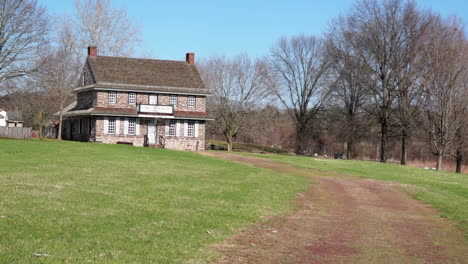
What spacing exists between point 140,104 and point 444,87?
1037 inches

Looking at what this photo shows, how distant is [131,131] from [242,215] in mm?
38275

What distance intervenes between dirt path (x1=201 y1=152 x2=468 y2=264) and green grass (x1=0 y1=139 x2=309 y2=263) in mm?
627

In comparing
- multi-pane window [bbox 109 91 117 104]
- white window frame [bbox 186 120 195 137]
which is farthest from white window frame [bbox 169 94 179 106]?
multi-pane window [bbox 109 91 117 104]

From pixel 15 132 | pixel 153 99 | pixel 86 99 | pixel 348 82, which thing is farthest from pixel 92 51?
pixel 348 82

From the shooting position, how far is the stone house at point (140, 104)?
5009cm

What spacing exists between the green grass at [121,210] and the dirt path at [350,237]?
Answer: 2.06 feet

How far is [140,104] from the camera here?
164 ft

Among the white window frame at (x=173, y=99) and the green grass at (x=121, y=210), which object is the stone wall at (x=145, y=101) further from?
the green grass at (x=121, y=210)

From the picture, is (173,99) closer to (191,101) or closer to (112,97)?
(191,101)

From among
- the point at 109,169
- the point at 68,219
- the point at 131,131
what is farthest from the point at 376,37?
the point at 68,219

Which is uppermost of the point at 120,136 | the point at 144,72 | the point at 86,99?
the point at 144,72

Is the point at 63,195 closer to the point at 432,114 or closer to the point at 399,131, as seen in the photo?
the point at 432,114

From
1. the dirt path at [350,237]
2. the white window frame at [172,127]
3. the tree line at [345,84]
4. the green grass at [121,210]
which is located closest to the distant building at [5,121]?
the tree line at [345,84]

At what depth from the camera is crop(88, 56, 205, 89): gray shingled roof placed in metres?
51.5
